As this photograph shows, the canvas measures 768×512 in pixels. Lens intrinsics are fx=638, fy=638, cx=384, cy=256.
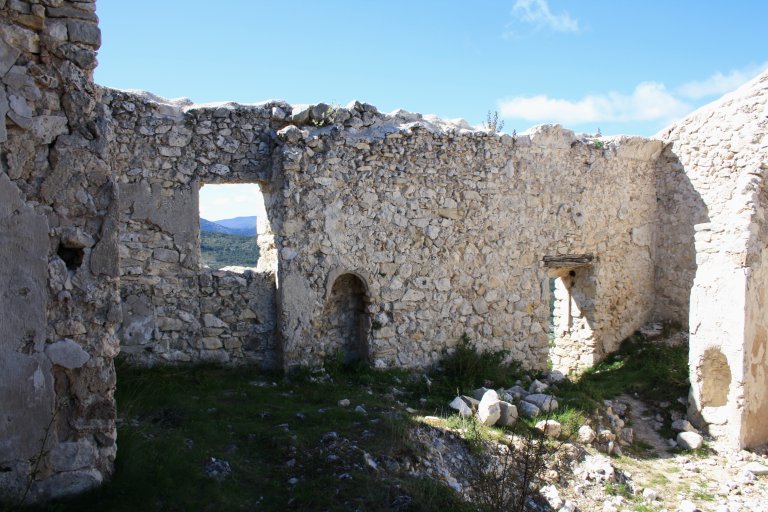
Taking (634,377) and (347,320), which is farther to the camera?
(634,377)

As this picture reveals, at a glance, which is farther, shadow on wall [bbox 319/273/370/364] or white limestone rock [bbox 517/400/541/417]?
shadow on wall [bbox 319/273/370/364]

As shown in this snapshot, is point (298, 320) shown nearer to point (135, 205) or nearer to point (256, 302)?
point (256, 302)

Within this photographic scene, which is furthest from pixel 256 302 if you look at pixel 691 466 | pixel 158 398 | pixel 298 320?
pixel 691 466

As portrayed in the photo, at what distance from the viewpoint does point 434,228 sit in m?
8.55

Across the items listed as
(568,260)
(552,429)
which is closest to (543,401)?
(552,429)

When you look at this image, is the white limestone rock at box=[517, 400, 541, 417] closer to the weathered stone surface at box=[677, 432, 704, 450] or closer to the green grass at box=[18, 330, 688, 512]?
the green grass at box=[18, 330, 688, 512]

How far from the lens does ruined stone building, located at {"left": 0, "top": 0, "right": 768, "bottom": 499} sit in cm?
396

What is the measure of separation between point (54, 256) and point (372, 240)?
4.71m

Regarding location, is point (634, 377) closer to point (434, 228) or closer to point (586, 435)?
point (586, 435)

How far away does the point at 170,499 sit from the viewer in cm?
414

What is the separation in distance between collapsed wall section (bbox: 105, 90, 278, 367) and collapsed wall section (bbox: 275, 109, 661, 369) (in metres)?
0.45

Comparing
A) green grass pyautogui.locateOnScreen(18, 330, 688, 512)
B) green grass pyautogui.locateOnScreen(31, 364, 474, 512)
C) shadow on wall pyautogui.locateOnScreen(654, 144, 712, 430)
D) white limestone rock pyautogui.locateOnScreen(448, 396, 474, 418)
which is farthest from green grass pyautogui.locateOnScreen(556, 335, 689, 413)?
green grass pyautogui.locateOnScreen(31, 364, 474, 512)

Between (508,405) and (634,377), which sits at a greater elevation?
(508,405)

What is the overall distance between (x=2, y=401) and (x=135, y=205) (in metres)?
4.03
